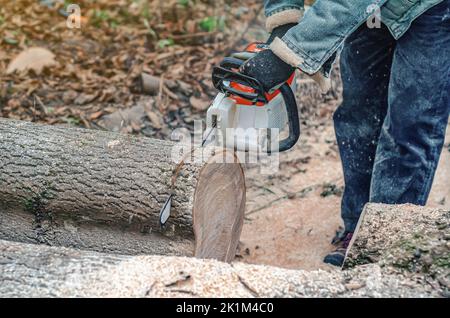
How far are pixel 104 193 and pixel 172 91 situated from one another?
2128mm

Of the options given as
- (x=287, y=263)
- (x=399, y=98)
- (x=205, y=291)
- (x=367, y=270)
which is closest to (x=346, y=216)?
(x=287, y=263)

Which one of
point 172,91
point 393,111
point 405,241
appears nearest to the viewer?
point 405,241

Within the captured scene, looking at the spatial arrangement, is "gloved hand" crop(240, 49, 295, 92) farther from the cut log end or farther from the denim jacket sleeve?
the cut log end

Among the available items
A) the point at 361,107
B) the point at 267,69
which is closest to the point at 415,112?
the point at 361,107

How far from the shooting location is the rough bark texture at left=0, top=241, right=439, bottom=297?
5.57 feet

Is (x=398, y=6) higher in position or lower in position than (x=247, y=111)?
higher

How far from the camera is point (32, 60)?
4570mm

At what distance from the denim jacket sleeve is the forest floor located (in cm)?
104

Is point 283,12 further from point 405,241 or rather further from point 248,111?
point 405,241

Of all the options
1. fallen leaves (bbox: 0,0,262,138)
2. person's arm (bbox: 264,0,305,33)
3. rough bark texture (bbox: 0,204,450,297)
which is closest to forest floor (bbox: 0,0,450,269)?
fallen leaves (bbox: 0,0,262,138)

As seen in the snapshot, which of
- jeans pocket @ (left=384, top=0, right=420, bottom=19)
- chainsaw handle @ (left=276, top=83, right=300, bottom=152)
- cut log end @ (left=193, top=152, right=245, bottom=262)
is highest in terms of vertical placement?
jeans pocket @ (left=384, top=0, right=420, bottom=19)

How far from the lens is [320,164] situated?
3797mm

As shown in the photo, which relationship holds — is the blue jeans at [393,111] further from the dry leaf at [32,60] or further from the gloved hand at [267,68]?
the dry leaf at [32,60]
